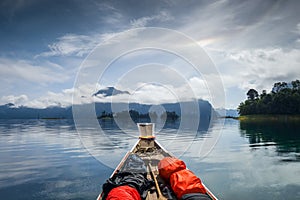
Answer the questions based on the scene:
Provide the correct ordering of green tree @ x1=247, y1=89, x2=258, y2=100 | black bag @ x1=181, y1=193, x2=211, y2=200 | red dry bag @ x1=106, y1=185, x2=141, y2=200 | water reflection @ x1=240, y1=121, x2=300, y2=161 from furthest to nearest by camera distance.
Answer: green tree @ x1=247, y1=89, x2=258, y2=100
water reflection @ x1=240, y1=121, x2=300, y2=161
black bag @ x1=181, y1=193, x2=211, y2=200
red dry bag @ x1=106, y1=185, x2=141, y2=200

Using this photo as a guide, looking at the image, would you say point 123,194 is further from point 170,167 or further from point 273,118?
point 273,118

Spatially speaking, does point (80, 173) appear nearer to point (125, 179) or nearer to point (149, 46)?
point (125, 179)

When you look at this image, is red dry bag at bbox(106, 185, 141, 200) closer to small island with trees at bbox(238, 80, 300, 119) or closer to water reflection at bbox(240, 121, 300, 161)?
water reflection at bbox(240, 121, 300, 161)

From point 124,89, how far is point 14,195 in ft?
24.9

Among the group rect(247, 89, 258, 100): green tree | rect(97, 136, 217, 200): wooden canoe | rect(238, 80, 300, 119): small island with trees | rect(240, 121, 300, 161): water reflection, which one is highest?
rect(247, 89, 258, 100): green tree

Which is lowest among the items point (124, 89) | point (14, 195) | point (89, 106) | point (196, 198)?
point (14, 195)

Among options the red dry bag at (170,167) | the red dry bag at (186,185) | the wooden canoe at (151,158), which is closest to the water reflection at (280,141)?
the wooden canoe at (151,158)

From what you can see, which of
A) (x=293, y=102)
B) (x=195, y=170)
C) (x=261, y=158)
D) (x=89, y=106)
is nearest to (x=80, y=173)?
(x=89, y=106)

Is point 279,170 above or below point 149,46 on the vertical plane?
below

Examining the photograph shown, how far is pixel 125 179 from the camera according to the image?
5074 millimetres

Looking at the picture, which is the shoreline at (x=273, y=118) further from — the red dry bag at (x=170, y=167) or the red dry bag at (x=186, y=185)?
the red dry bag at (x=186, y=185)

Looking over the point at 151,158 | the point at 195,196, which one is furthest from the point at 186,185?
the point at 151,158

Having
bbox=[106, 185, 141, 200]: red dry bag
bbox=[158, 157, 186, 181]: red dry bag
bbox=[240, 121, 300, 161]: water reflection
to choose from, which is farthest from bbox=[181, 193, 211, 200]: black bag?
bbox=[240, 121, 300, 161]: water reflection

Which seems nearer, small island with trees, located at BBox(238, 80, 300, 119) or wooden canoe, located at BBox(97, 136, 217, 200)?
wooden canoe, located at BBox(97, 136, 217, 200)
